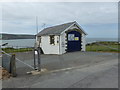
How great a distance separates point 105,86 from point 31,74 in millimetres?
3829

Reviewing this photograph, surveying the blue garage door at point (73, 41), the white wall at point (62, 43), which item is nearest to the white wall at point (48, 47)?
the white wall at point (62, 43)

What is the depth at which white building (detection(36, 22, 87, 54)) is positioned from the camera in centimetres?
1395

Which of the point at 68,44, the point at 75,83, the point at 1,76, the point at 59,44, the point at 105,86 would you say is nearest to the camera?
the point at 105,86

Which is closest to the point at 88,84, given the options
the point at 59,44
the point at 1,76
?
the point at 1,76

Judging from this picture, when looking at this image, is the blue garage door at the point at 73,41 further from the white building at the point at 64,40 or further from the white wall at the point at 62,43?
the white wall at the point at 62,43

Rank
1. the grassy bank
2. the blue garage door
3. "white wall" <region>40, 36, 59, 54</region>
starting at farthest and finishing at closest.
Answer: the grassy bank, the blue garage door, "white wall" <region>40, 36, 59, 54</region>

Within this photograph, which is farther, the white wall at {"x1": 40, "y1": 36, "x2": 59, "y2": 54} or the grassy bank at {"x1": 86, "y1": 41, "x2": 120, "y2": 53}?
the grassy bank at {"x1": 86, "y1": 41, "x2": 120, "y2": 53}

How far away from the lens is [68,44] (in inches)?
582

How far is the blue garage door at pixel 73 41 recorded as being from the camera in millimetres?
14821

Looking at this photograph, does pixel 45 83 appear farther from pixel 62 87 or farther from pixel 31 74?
pixel 31 74

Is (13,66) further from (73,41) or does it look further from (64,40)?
(73,41)

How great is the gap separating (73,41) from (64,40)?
1.54m

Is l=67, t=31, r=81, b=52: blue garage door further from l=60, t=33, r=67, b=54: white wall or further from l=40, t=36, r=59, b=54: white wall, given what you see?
l=40, t=36, r=59, b=54: white wall

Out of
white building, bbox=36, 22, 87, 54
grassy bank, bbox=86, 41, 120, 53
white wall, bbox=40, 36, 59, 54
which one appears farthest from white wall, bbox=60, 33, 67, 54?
grassy bank, bbox=86, 41, 120, 53
